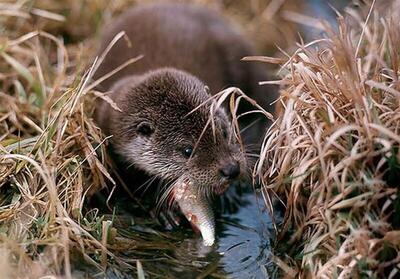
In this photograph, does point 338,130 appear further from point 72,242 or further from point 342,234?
point 72,242

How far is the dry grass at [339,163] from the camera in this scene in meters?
2.86

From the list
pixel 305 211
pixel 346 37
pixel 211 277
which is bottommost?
pixel 211 277

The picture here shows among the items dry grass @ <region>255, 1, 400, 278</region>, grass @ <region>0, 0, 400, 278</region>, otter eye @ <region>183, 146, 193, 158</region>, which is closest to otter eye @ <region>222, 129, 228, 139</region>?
otter eye @ <region>183, 146, 193, 158</region>

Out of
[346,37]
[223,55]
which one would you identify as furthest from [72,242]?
[223,55]

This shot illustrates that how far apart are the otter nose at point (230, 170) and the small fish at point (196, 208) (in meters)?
0.14

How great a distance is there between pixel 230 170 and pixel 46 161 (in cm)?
76

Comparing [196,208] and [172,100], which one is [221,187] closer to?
[196,208]

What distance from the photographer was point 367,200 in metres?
2.91

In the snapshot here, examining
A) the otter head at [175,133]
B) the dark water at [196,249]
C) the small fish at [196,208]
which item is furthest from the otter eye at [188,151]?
the dark water at [196,249]

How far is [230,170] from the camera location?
355 cm

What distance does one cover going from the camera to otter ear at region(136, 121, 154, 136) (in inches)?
151

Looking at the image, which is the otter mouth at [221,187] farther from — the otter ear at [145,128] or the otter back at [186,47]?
the otter back at [186,47]

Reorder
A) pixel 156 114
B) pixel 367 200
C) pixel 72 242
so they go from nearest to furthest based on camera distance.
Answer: pixel 367 200, pixel 72 242, pixel 156 114

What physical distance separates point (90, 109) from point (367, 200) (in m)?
1.58
